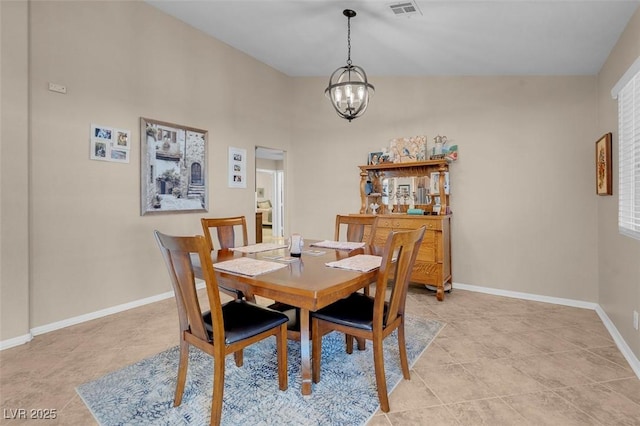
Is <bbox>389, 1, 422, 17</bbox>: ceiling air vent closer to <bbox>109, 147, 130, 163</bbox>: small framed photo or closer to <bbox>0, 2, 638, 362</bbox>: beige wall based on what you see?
<bbox>0, 2, 638, 362</bbox>: beige wall

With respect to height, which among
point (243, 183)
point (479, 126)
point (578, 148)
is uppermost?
point (479, 126)

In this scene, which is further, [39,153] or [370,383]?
[39,153]

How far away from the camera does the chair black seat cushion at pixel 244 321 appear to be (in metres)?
1.65

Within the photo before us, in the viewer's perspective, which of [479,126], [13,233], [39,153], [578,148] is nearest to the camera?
[13,233]

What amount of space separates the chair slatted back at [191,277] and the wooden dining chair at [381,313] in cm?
64

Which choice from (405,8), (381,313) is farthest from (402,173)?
(381,313)

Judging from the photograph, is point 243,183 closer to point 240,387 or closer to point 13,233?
point 13,233

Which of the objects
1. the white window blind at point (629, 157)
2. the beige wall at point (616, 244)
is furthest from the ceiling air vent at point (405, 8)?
the white window blind at point (629, 157)

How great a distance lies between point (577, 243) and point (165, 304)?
15.0 ft

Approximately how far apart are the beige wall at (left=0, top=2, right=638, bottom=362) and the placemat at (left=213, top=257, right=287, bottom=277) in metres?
1.88

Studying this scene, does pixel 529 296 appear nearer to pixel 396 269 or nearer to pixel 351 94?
pixel 396 269

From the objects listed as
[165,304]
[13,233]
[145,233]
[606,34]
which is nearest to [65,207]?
[13,233]

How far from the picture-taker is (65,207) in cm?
284

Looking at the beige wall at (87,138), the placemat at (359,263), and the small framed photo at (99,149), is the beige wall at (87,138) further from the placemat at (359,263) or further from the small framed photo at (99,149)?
the placemat at (359,263)
